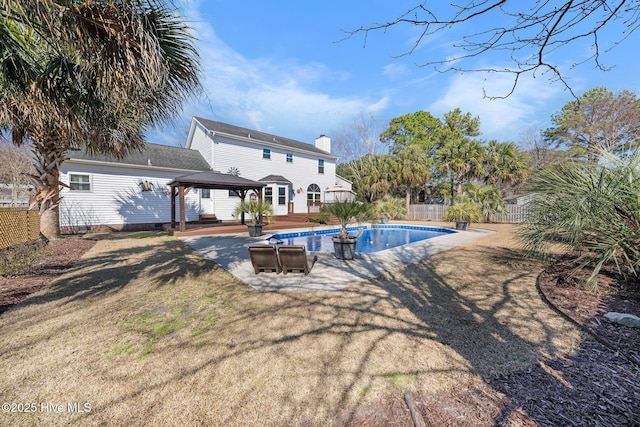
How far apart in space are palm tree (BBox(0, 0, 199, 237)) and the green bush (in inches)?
138

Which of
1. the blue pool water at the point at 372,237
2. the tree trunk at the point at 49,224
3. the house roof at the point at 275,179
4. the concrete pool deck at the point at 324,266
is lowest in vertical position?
the blue pool water at the point at 372,237

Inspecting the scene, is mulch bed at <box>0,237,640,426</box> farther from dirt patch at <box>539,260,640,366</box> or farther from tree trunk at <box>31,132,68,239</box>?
tree trunk at <box>31,132,68,239</box>

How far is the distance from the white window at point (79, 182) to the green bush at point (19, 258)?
6951 millimetres

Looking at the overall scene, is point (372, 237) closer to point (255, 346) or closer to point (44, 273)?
point (255, 346)

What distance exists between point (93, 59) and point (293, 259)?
179 inches

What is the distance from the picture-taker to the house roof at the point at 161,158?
560 inches

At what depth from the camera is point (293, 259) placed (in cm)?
579

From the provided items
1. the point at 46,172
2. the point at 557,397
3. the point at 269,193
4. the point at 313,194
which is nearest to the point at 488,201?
the point at 313,194

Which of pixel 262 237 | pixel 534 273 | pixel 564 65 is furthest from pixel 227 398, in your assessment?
pixel 262 237

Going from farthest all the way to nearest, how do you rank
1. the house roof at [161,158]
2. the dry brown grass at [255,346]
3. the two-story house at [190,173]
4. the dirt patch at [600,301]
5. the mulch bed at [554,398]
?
the house roof at [161,158]
the two-story house at [190,173]
the dirt patch at [600,301]
the dry brown grass at [255,346]
the mulch bed at [554,398]

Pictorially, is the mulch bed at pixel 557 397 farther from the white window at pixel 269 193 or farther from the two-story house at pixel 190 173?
the white window at pixel 269 193

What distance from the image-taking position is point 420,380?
2387 mm

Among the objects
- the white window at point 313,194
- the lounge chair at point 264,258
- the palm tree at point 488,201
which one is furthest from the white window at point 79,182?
the palm tree at point 488,201

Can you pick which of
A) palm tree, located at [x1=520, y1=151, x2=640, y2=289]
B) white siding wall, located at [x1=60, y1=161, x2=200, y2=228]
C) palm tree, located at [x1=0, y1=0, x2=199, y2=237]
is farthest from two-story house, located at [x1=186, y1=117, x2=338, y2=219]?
palm tree, located at [x1=520, y1=151, x2=640, y2=289]
